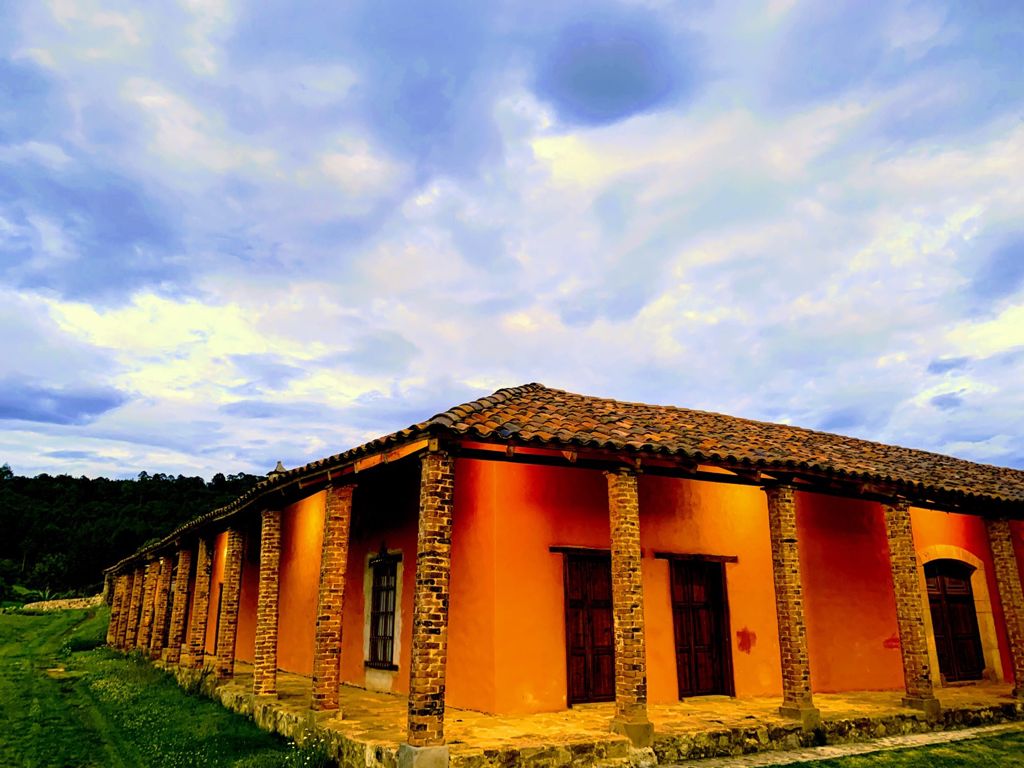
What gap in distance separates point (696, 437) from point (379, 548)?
234 inches

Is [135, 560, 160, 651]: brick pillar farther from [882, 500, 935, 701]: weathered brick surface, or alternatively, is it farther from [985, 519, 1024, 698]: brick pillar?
[985, 519, 1024, 698]: brick pillar

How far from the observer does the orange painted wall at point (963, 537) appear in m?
13.1

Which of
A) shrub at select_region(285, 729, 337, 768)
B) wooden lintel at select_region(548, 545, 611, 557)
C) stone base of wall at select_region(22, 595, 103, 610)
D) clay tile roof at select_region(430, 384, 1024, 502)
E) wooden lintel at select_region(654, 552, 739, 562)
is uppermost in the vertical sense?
clay tile roof at select_region(430, 384, 1024, 502)

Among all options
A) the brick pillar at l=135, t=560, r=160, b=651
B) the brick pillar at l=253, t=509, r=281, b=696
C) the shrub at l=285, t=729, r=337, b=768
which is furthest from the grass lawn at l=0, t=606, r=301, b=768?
the brick pillar at l=135, t=560, r=160, b=651

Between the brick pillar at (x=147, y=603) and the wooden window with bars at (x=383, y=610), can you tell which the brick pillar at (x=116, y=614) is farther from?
the wooden window with bars at (x=383, y=610)

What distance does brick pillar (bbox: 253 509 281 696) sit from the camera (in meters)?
10.1

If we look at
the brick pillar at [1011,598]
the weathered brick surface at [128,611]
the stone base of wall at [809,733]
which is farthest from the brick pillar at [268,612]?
the weathered brick surface at [128,611]

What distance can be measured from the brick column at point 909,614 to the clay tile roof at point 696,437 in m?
0.69

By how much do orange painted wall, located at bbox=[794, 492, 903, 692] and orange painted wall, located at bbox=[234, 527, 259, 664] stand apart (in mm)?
14492

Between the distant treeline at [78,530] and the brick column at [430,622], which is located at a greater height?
the distant treeline at [78,530]

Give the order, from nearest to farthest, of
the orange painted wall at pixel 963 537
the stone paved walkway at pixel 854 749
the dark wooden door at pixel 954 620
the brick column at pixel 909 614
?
1. the stone paved walkway at pixel 854 749
2. the brick column at pixel 909 614
3. the dark wooden door at pixel 954 620
4. the orange painted wall at pixel 963 537

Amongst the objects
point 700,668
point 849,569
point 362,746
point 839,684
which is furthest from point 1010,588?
point 362,746

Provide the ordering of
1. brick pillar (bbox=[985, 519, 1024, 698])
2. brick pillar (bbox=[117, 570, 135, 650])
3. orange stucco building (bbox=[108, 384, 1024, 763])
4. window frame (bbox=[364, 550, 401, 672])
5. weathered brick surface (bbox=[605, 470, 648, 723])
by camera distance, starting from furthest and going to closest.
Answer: brick pillar (bbox=[117, 570, 135, 650]), window frame (bbox=[364, 550, 401, 672]), brick pillar (bbox=[985, 519, 1024, 698]), orange stucco building (bbox=[108, 384, 1024, 763]), weathered brick surface (bbox=[605, 470, 648, 723])

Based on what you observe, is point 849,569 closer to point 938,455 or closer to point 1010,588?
point 1010,588
